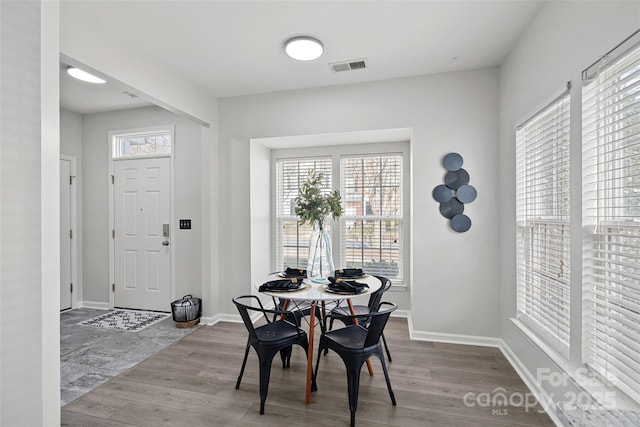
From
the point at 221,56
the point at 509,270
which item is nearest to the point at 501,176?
the point at 509,270

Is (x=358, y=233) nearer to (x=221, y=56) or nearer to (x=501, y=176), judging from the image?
(x=501, y=176)

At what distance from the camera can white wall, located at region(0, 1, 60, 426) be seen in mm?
1569

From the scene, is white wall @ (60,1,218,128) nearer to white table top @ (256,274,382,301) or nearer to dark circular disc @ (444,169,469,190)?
white table top @ (256,274,382,301)

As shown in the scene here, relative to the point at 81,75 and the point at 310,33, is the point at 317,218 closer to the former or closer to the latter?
the point at 310,33

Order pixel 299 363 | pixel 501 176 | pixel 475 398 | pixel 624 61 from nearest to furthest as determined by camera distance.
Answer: pixel 624 61
pixel 475 398
pixel 299 363
pixel 501 176

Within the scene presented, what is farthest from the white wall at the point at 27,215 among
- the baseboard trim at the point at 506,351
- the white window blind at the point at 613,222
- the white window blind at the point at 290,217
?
the baseboard trim at the point at 506,351

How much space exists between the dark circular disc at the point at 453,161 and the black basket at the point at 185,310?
10.8 feet

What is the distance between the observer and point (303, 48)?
263 centimetres

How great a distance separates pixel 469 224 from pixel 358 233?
1423 mm

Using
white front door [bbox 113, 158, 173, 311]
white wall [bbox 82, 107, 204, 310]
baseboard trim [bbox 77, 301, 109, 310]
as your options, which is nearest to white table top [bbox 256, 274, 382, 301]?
white wall [bbox 82, 107, 204, 310]

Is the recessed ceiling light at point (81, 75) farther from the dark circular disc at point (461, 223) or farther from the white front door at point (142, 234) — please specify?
the dark circular disc at point (461, 223)

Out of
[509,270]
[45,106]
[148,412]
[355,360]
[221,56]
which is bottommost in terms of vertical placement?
[148,412]

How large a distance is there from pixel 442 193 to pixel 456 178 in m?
0.20

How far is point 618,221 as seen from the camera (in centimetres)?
148
